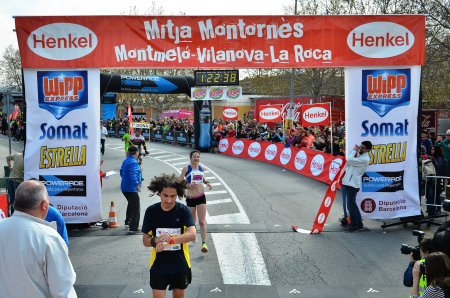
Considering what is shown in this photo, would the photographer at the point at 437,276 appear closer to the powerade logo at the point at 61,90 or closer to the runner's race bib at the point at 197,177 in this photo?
the runner's race bib at the point at 197,177

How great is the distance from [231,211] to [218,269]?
4.38 metres

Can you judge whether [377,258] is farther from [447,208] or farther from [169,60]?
[169,60]

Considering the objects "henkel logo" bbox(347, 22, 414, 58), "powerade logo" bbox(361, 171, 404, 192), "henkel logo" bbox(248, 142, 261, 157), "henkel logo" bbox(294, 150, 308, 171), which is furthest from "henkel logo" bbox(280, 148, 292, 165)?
"henkel logo" bbox(347, 22, 414, 58)

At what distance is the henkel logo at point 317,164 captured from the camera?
1586 cm

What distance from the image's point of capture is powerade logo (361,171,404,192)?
30.7ft

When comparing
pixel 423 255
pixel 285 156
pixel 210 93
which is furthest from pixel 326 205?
pixel 210 93

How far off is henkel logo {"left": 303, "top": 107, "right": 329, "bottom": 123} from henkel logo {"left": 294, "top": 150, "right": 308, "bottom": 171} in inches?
58.1

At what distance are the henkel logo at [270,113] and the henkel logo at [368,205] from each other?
12.2m

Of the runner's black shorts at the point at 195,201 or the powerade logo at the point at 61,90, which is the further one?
the powerade logo at the point at 61,90

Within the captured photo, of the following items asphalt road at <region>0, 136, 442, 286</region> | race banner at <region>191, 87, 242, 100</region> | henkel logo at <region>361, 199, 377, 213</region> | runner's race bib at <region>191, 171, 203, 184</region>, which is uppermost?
race banner at <region>191, 87, 242, 100</region>

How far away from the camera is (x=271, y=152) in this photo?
21.0m

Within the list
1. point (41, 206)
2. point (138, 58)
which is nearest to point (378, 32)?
point (138, 58)

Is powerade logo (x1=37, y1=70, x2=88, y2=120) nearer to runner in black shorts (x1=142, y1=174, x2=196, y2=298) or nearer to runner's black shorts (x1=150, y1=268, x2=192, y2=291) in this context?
runner in black shorts (x1=142, y1=174, x2=196, y2=298)

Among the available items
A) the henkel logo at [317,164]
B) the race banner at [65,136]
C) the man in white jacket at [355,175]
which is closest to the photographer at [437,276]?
the man in white jacket at [355,175]
